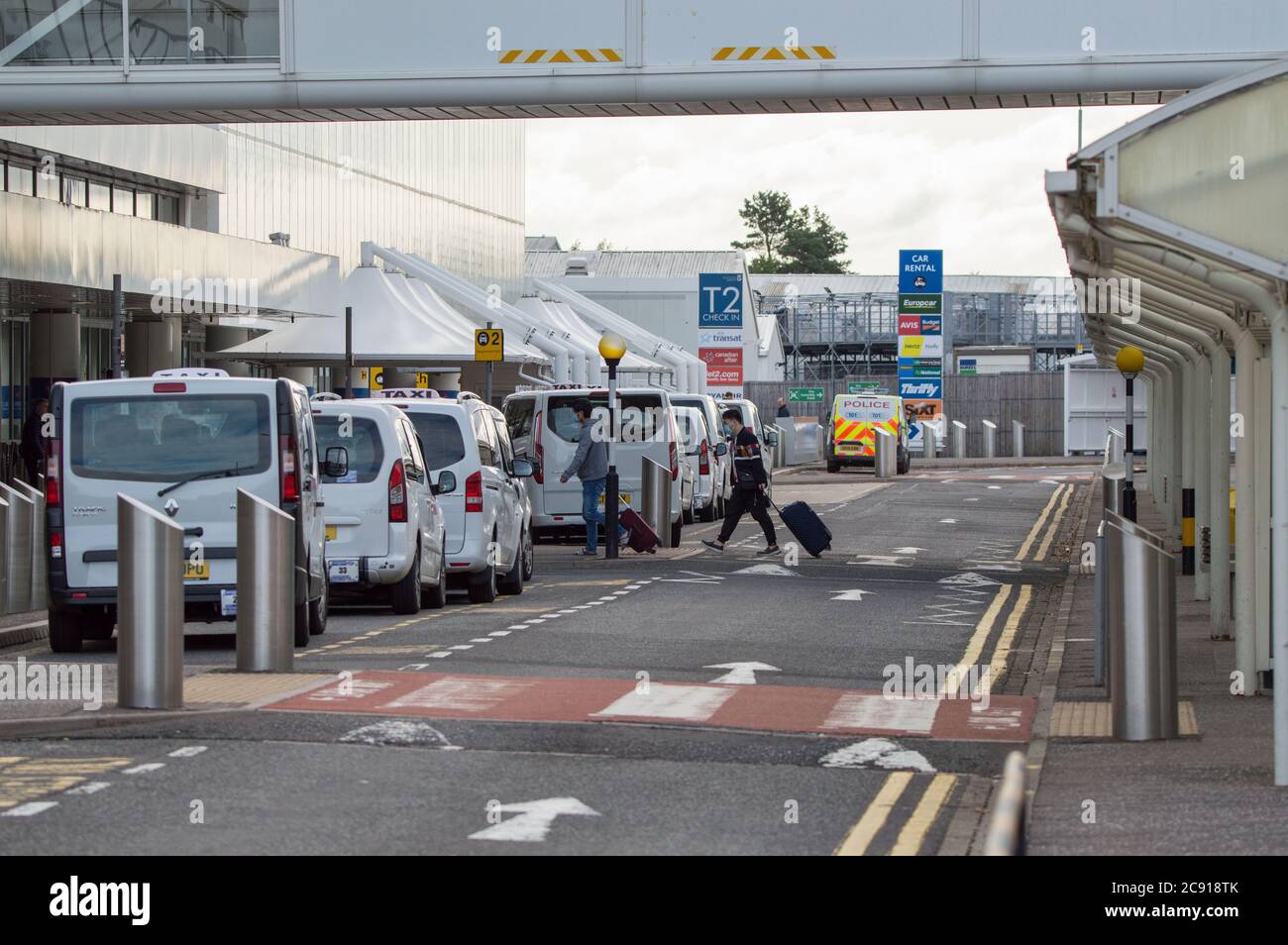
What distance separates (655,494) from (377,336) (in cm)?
1032

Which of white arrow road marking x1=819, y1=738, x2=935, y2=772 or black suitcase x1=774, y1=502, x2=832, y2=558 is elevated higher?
black suitcase x1=774, y1=502, x2=832, y2=558

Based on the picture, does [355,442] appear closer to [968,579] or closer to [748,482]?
[968,579]

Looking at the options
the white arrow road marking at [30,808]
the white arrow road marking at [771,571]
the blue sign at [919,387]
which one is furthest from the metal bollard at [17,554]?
the blue sign at [919,387]

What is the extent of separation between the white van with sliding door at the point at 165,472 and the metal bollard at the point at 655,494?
474 inches

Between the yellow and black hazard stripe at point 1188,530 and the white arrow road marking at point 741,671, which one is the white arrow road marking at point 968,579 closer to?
the yellow and black hazard stripe at point 1188,530

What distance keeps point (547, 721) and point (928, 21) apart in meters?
11.9

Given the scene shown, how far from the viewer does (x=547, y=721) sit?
37.7ft

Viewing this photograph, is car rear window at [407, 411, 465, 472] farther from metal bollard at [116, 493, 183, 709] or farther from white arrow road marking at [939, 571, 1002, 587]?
metal bollard at [116, 493, 183, 709]

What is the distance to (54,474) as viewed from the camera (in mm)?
14875

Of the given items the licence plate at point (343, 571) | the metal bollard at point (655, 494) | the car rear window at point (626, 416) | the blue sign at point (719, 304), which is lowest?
the licence plate at point (343, 571)

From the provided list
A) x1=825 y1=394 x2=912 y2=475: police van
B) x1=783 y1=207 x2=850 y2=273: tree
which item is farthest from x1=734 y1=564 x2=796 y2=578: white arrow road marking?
x1=783 y1=207 x2=850 y2=273: tree

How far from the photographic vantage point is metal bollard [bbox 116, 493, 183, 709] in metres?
11.3

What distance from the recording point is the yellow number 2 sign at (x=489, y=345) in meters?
32.6
